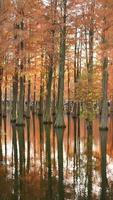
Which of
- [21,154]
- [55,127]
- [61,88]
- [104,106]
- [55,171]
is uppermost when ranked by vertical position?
[61,88]

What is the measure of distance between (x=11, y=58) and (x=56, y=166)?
17.8 metres

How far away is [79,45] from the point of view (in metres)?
42.2

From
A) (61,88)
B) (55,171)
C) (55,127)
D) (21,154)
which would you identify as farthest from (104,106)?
(55,171)

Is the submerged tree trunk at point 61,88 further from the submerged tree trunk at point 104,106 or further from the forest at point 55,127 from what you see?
the submerged tree trunk at point 104,106

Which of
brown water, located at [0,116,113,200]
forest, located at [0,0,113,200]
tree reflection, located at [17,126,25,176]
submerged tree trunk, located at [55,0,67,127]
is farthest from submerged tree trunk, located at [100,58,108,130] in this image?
brown water, located at [0,116,113,200]

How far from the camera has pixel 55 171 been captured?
12742mm

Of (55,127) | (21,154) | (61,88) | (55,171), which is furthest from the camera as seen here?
(61,88)

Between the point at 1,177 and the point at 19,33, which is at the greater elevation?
the point at 19,33

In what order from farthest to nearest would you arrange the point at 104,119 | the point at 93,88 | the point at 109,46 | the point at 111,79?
the point at 111,79, the point at 93,88, the point at 104,119, the point at 109,46

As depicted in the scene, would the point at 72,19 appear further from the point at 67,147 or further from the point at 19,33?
the point at 67,147

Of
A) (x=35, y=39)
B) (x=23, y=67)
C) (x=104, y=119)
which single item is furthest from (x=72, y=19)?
(x=104, y=119)

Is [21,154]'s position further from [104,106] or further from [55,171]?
[104,106]

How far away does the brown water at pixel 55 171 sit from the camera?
1004cm

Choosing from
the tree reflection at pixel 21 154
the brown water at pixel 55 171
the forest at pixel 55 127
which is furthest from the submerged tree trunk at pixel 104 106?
the brown water at pixel 55 171
